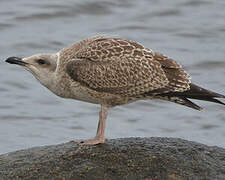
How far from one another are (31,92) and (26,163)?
770 centimetres

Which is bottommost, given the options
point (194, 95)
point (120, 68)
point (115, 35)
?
point (115, 35)

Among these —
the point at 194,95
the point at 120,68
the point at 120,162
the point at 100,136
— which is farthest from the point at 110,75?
the point at 120,162

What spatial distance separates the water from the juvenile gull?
3.55 m

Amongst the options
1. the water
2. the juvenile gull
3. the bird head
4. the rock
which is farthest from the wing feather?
the water

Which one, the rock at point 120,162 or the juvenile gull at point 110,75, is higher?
the juvenile gull at point 110,75

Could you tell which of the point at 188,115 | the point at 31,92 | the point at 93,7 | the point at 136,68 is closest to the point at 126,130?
the point at 188,115

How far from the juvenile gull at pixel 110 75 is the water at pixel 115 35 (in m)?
3.55

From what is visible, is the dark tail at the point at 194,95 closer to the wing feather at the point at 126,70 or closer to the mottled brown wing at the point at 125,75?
the wing feather at the point at 126,70

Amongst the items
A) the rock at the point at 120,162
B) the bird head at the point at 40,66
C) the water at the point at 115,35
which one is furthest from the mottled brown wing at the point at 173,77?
the water at the point at 115,35

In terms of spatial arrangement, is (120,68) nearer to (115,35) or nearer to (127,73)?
(127,73)

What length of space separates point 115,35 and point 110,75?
31.7ft

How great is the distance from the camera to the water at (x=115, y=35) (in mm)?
13352

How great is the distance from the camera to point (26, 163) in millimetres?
7895

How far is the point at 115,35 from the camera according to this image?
1852 cm
